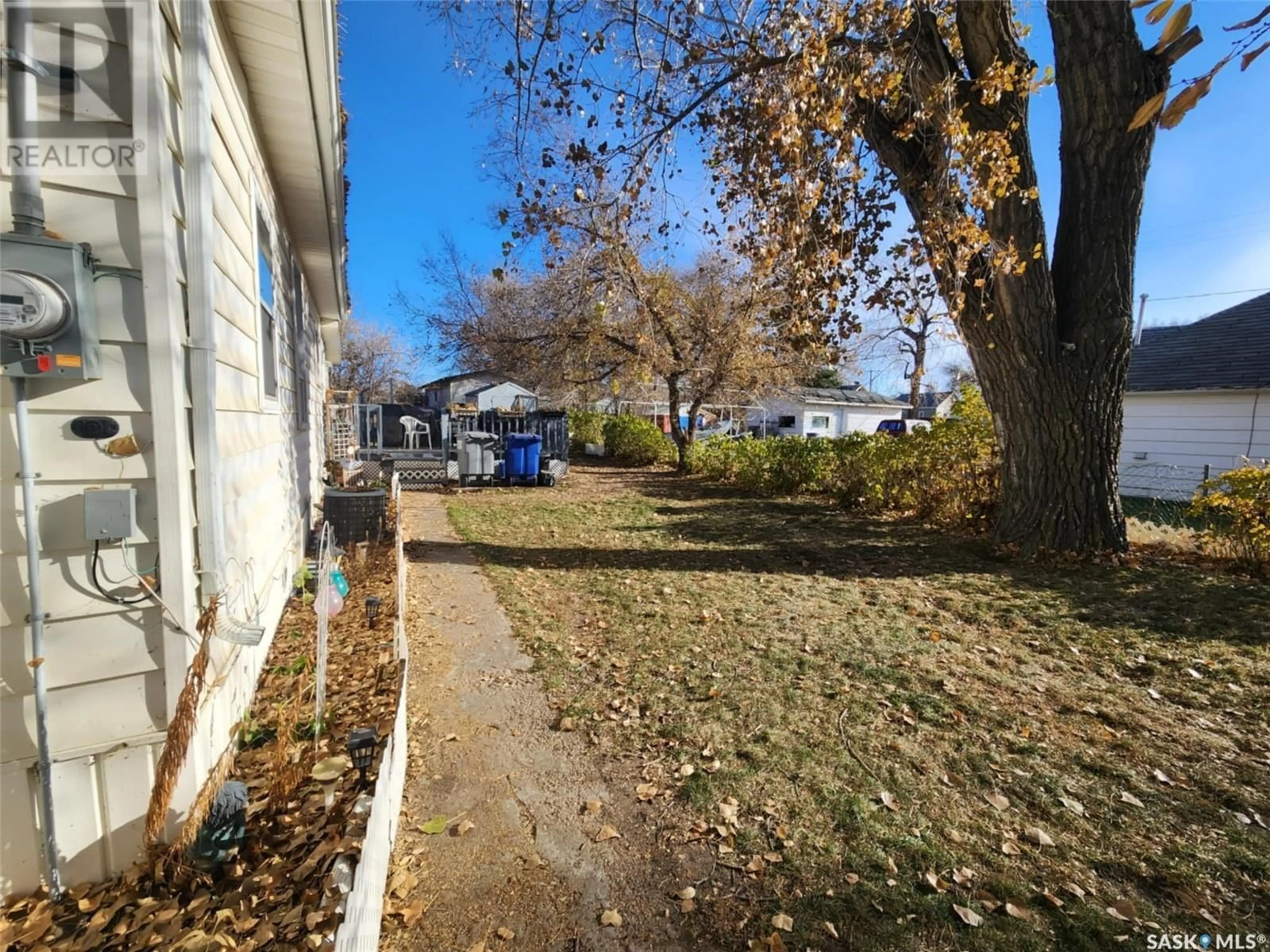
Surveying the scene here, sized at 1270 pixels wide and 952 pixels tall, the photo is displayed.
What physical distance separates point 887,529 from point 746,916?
25.0 ft

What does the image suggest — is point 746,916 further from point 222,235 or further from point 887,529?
point 887,529

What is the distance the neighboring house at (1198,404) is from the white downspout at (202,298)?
1591 centimetres

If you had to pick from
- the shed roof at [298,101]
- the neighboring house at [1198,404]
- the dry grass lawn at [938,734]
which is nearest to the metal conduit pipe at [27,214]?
the shed roof at [298,101]

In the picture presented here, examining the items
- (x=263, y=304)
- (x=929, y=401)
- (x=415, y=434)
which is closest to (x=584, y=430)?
(x=415, y=434)

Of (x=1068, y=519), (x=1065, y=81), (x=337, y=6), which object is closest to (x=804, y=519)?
(x=1068, y=519)

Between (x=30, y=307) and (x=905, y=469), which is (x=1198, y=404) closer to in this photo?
(x=905, y=469)

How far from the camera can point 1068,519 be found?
6.82m

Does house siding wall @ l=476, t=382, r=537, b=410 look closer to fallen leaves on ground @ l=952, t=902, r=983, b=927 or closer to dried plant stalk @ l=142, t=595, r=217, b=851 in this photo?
dried plant stalk @ l=142, t=595, r=217, b=851

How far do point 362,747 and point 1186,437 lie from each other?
738 inches

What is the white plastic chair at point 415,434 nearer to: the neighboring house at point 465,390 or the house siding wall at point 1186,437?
the neighboring house at point 465,390

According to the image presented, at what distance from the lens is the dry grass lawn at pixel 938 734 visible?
7.18 feet

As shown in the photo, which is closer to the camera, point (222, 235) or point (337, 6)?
point (222, 235)

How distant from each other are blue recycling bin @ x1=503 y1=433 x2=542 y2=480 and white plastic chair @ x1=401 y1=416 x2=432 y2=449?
694cm

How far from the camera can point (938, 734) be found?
328cm
